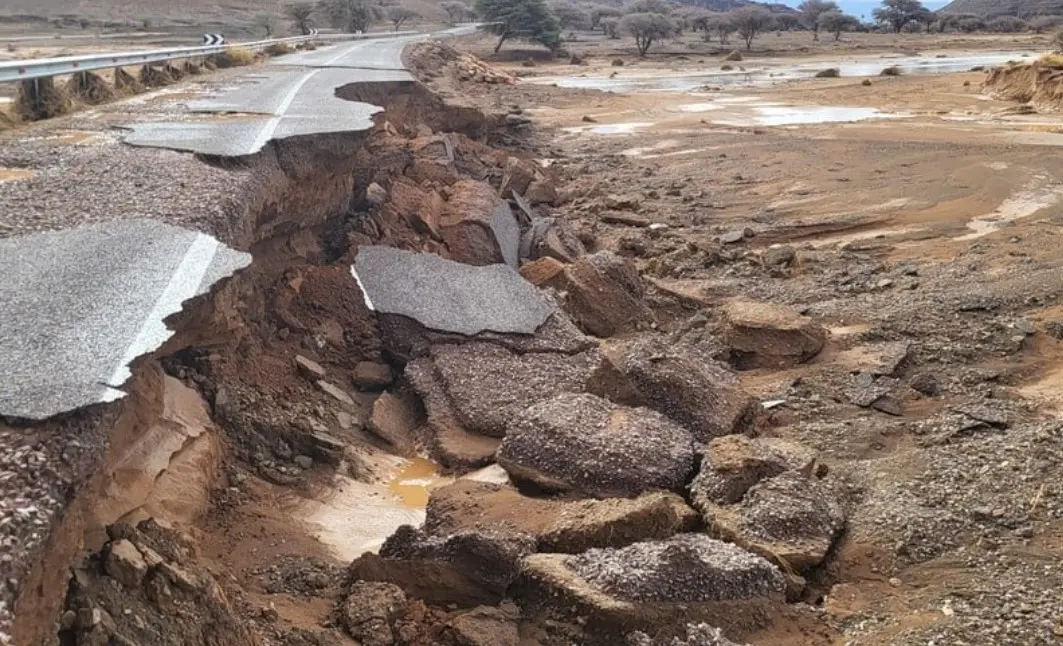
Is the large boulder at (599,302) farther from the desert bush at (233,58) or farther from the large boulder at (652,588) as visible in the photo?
the desert bush at (233,58)

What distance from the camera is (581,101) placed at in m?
28.5

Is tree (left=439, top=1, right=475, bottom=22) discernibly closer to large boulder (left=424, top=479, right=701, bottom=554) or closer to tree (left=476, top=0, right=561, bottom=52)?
tree (left=476, top=0, right=561, bottom=52)

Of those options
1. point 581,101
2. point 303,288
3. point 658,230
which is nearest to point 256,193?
point 303,288

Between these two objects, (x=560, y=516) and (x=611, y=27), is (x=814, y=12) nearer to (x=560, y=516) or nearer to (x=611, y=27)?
(x=611, y=27)

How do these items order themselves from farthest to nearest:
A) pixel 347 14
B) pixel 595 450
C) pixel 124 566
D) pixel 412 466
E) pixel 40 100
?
pixel 347 14, pixel 40 100, pixel 412 466, pixel 595 450, pixel 124 566

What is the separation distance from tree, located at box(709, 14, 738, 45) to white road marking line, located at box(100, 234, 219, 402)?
62.0m

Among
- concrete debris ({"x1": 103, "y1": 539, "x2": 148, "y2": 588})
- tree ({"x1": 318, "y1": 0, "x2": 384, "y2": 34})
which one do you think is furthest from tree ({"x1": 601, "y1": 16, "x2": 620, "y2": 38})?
concrete debris ({"x1": 103, "y1": 539, "x2": 148, "y2": 588})

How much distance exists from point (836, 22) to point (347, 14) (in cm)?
3763

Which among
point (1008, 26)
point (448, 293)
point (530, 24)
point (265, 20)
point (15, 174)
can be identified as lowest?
point (448, 293)

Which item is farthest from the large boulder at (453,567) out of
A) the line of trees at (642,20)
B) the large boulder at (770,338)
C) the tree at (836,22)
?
the tree at (836,22)

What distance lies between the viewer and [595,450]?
5.46m

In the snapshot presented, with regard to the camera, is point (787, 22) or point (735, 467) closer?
point (735, 467)

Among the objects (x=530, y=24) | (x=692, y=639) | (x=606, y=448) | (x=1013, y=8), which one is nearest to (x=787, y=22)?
(x=1013, y=8)

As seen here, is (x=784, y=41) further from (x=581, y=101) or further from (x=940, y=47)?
(x=581, y=101)
